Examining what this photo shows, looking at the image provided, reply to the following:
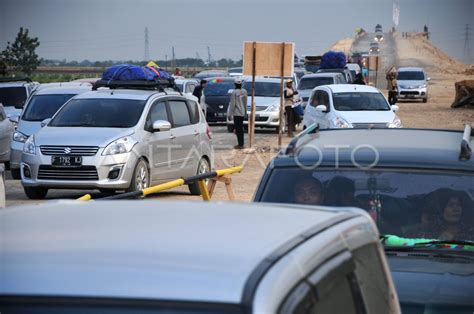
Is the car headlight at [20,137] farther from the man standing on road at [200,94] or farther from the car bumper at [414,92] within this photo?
the car bumper at [414,92]

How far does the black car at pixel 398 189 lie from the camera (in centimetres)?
616

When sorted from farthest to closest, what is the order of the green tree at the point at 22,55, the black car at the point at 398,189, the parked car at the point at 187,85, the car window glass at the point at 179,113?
the green tree at the point at 22,55 → the parked car at the point at 187,85 → the car window glass at the point at 179,113 → the black car at the point at 398,189

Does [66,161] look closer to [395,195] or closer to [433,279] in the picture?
[395,195]

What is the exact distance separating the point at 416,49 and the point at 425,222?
437 feet

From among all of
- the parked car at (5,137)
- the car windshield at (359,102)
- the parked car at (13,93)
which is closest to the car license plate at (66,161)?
the parked car at (5,137)

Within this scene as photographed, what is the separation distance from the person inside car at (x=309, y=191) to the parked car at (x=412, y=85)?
166 ft

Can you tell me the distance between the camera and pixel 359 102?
25656 millimetres

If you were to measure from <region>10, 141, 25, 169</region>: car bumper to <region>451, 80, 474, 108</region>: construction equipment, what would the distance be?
33.1 m

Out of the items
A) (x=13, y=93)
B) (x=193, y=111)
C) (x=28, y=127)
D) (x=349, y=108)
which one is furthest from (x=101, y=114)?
(x=13, y=93)

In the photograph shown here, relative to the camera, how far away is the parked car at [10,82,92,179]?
784 inches

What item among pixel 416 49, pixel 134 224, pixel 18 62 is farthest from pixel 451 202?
pixel 416 49

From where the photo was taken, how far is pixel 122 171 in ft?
52.5

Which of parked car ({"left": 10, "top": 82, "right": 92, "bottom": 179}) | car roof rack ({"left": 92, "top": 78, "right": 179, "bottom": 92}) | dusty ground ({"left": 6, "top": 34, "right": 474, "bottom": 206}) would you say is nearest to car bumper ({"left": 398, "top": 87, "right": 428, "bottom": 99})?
dusty ground ({"left": 6, "top": 34, "right": 474, "bottom": 206})

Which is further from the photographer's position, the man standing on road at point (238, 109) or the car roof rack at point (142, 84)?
the man standing on road at point (238, 109)
